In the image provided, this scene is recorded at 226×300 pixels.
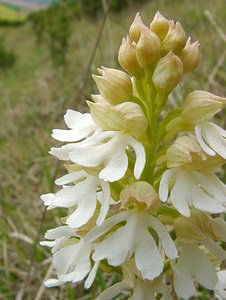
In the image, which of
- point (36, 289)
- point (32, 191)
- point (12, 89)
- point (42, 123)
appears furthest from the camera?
point (12, 89)

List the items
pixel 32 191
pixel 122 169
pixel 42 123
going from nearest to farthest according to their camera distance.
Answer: pixel 122 169, pixel 32 191, pixel 42 123

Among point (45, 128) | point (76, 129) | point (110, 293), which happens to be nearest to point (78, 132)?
point (76, 129)

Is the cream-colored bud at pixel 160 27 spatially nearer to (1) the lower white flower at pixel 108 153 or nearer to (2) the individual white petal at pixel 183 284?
(1) the lower white flower at pixel 108 153

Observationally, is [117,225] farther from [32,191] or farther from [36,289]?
[32,191]

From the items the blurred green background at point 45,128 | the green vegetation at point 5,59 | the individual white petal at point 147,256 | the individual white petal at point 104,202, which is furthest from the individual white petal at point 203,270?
the green vegetation at point 5,59

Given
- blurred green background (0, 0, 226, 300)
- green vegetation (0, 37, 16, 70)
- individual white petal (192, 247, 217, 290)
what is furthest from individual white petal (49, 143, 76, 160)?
green vegetation (0, 37, 16, 70)

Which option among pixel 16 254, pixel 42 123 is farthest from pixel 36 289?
pixel 42 123

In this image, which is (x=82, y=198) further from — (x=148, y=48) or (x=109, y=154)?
(x=148, y=48)
